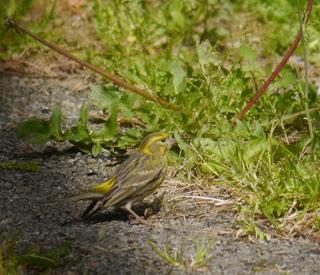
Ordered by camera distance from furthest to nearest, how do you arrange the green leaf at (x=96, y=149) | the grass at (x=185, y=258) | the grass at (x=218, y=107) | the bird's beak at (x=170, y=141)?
1. the green leaf at (x=96, y=149)
2. the bird's beak at (x=170, y=141)
3. the grass at (x=218, y=107)
4. the grass at (x=185, y=258)

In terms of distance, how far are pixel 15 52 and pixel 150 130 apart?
2326 mm

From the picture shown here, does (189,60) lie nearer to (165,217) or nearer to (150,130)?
(150,130)

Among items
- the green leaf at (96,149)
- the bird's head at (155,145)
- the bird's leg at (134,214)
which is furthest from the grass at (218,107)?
the bird's leg at (134,214)

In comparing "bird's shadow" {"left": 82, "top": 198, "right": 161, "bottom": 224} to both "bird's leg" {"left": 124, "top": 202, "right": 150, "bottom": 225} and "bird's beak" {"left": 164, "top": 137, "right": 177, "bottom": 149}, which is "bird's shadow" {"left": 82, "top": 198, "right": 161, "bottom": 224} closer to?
"bird's leg" {"left": 124, "top": 202, "right": 150, "bottom": 225}

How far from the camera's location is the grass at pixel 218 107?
571cm

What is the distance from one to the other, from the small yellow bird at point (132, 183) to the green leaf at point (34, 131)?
896mm

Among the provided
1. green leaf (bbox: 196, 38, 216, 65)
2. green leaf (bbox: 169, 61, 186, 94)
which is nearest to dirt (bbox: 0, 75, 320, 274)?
green leaf (bbox: 169, 61, 186, 94)

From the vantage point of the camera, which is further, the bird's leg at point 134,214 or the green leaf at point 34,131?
the green leaf at point 34,131

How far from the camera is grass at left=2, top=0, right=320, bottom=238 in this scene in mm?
5707

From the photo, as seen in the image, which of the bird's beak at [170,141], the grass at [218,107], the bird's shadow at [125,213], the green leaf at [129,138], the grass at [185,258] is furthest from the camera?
the green leaf at [129,138]

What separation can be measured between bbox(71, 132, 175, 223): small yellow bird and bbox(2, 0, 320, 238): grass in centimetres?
44

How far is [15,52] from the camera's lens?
8.49m

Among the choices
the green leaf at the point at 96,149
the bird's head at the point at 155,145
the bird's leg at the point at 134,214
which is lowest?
the bird's leg at the point at 134,214

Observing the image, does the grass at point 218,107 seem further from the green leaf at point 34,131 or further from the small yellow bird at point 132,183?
the small yellow bird at point 132,183
